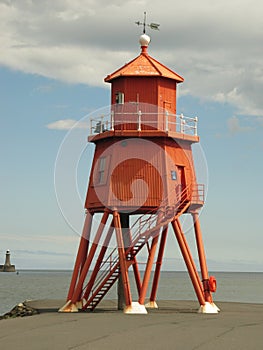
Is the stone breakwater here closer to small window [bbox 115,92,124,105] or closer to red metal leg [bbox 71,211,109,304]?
red metal leg [bbox 71,211,109,304]

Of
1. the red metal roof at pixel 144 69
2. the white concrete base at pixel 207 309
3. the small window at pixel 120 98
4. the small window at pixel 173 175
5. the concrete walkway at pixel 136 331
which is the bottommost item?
the concrete walkway at pixel 136 331

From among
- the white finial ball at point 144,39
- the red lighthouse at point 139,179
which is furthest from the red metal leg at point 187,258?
the white finial ball at point 144,39

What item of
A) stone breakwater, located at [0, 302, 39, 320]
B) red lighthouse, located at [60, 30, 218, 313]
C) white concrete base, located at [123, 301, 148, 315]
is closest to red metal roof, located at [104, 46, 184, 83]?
red lighthouse, located at [60, 30, 218, 313]

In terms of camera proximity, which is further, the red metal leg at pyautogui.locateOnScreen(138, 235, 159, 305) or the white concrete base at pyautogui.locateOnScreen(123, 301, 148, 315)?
the red metal leg at pyautogui.locateOnScreen(138, 235, 159, 305)

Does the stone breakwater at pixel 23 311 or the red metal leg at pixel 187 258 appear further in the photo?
the stone breakwater at pixel 23 311

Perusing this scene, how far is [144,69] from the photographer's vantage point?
138ft

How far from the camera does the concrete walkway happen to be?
90.4ft

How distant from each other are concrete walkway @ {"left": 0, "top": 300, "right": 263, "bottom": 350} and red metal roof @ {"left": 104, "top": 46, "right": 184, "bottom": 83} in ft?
42.2

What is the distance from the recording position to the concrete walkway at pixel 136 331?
27.6m

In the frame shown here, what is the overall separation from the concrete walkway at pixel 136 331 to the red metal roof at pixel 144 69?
12.9 meters

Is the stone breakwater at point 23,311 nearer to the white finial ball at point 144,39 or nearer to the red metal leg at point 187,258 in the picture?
the red metal leg at point 187,258

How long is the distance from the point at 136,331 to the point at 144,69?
16.5 meters

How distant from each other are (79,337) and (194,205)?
46.4 feet

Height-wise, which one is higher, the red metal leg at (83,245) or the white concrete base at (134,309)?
the red metal leg at (83,245)
